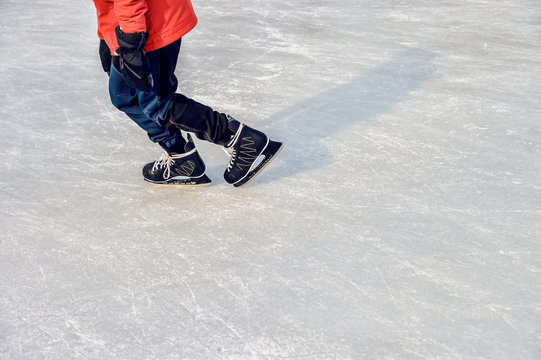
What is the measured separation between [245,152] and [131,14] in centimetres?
60

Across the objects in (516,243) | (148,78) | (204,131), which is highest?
(148,78)

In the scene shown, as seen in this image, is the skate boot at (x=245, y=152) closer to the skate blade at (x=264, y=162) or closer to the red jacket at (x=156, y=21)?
the skate blade at (x=264, y=162)

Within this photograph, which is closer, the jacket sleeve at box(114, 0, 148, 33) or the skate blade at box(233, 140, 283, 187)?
the jacket sleeve at box(114, 0, 148, 33)

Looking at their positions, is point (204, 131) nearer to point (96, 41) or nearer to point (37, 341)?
point (37, 341)

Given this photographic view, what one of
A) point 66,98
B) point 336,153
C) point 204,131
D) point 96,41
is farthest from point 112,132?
point 96,41

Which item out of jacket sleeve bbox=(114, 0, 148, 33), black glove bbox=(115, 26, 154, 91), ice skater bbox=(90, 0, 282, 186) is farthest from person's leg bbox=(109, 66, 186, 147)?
jacket sleeve bbox=(114, 0, 148, 33)

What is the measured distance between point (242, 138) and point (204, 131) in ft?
0.44

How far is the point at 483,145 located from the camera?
8.18ft

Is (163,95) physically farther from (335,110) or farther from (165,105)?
(335,110)

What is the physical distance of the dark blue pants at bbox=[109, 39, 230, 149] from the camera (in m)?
1.97

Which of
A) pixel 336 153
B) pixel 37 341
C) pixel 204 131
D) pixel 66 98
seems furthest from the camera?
pixel 66 98

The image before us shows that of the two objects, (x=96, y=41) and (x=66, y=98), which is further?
(x=96, y=41)

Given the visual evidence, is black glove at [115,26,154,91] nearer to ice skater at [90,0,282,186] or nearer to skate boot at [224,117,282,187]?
ice skater at [90,0,282,186]

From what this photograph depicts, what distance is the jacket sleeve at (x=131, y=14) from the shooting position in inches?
69.1
